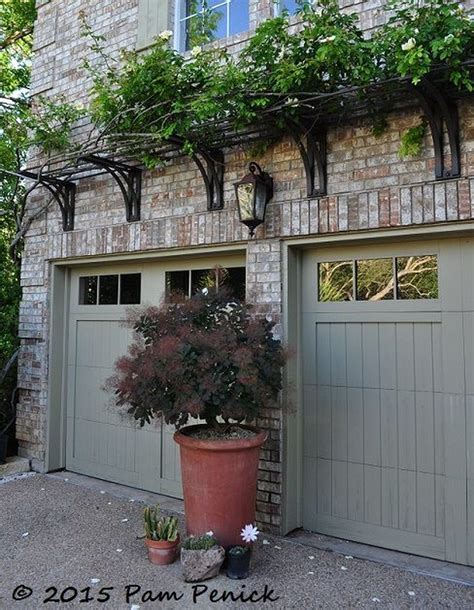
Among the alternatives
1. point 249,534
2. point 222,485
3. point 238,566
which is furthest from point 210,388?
point 238,566

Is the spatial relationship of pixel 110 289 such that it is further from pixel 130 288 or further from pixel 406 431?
pixel 406 431

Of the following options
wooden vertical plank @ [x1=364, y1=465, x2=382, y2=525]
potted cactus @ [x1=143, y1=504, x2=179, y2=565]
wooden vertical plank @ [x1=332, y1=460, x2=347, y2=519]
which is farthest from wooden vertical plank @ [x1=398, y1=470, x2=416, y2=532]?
potted cactus @ [x1=143, y1=504, x2=179, y2=565]

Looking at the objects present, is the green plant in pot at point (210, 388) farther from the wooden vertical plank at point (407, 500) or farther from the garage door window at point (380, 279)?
the wooden vertical plank at point (407, 500)

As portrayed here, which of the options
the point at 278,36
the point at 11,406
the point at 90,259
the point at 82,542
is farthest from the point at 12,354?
the point at 278,36

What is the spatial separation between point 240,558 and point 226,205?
2.42 metres

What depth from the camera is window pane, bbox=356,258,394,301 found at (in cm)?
347

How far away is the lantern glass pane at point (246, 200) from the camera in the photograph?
3547 millimetres

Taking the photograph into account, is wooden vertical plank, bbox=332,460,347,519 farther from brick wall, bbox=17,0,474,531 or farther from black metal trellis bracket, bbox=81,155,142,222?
black metal trellis bracket, bbox=81,155,142,222

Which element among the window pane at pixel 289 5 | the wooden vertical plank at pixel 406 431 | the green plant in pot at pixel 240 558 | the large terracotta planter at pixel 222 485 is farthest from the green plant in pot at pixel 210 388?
the window pane at pixel 289 5

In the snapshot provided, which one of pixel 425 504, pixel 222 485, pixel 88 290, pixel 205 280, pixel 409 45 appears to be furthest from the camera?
pixel 88 290

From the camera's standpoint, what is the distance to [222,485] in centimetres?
303

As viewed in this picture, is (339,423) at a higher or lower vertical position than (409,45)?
lower

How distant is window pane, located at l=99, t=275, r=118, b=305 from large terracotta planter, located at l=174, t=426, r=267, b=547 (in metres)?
2.19

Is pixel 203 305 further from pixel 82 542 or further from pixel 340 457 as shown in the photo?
pixel 82 542
